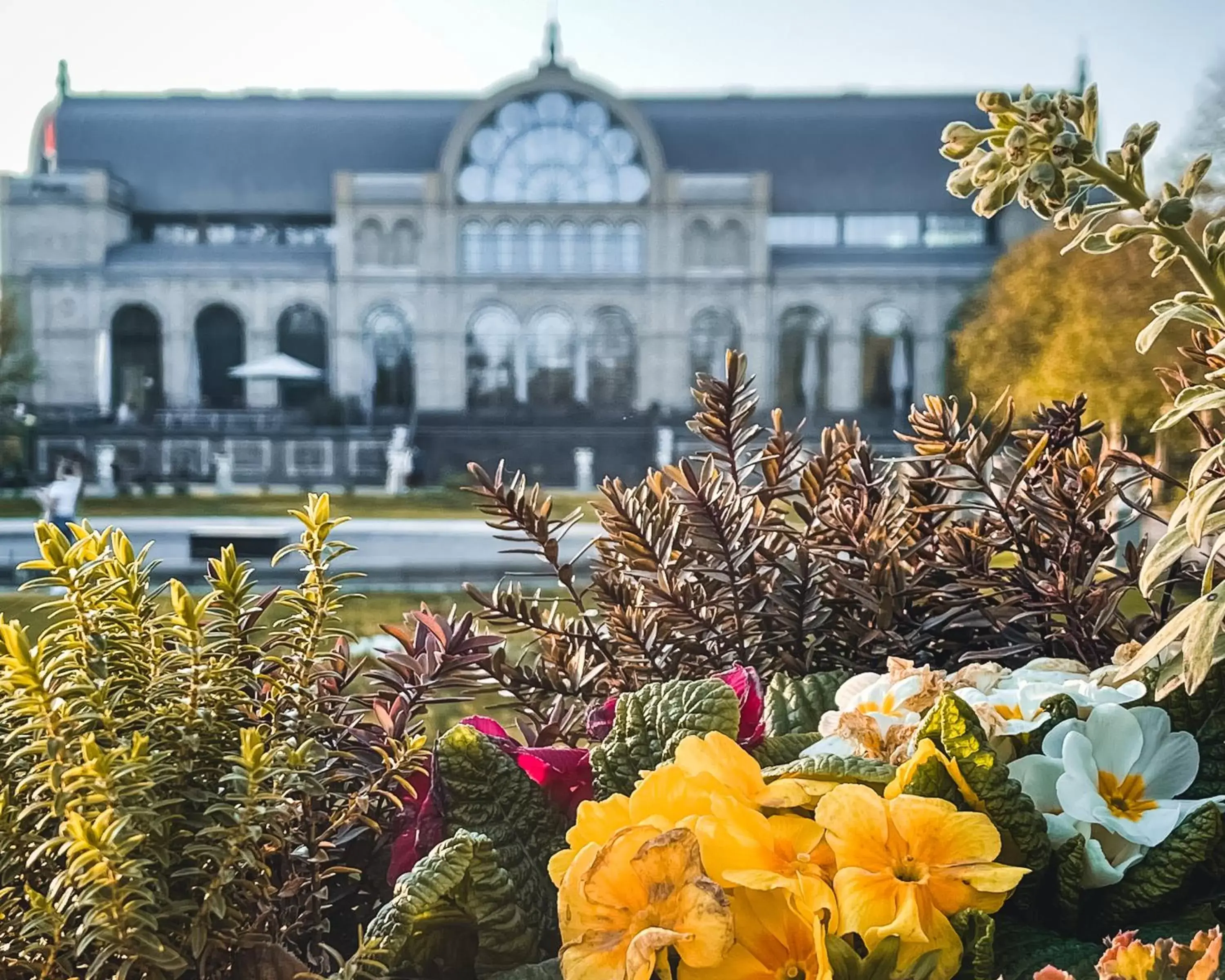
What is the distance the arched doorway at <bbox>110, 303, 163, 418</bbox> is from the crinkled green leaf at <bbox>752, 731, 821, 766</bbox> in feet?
32.2

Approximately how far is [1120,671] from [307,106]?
1185 centimetres

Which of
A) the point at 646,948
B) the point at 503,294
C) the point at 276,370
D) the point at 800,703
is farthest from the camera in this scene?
the point at 503,294

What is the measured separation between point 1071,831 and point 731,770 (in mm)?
68

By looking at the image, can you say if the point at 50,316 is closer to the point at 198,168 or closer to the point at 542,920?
the point at 198,168

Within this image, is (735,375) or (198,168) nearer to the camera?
(735,375)

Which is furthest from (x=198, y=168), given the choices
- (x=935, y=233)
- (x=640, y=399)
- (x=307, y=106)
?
(x=935, y=233)

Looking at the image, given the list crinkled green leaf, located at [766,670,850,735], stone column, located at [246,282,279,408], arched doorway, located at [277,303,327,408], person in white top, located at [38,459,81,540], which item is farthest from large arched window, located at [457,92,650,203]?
crinkled green leaf, located at [766,670,850,735]

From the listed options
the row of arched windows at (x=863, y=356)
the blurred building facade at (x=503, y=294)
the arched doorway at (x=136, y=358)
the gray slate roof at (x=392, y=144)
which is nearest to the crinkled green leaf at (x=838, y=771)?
the blurred building facade at (x=503, y=294)

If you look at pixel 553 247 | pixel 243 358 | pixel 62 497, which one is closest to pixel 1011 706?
pixel 62 497

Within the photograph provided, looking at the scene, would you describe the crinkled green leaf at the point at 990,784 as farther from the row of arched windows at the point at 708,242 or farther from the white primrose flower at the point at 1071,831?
the row of arched windows at the point at 708,242

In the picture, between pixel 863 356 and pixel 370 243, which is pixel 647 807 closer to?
pixel 863 356

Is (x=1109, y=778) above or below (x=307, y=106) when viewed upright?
below

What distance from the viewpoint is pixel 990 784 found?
0.19 metres

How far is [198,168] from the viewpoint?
1030cm
